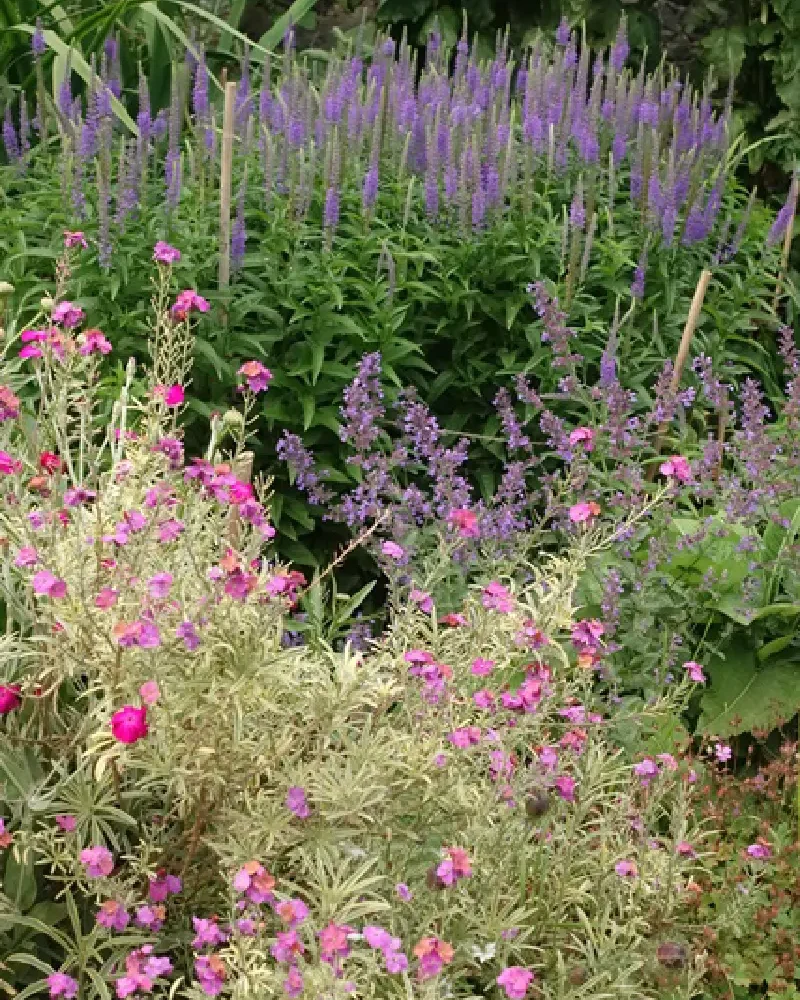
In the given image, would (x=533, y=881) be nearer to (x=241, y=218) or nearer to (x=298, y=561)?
(x=298, y=561)

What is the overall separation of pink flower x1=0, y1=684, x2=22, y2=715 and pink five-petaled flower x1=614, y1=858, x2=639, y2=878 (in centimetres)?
92

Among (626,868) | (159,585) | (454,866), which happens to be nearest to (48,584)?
(159,585)

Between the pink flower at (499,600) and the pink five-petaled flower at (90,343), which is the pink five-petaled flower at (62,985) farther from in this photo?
the pink five-petaled flower at (90,343)

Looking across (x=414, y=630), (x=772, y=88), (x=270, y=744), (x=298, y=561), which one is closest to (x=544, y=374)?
(x=298, y=561)

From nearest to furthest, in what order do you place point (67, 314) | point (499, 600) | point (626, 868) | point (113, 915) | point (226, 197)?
point (113, 915) < point (626, 868) < point (499, 600) < point (67, 314) < point (226, 197)

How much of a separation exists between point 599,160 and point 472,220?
715 millimetres

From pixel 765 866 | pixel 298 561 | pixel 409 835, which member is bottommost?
pixel 298 561

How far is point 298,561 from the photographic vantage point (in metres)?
3.67

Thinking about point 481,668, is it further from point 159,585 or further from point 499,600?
point 159,585

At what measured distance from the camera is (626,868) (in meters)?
2.18

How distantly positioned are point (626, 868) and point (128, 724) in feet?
2.65

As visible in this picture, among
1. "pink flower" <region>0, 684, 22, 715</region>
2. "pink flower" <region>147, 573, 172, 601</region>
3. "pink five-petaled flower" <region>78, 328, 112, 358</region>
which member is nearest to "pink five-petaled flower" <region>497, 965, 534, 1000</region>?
"pink flower" <region>147, 573, 172, 601</region>

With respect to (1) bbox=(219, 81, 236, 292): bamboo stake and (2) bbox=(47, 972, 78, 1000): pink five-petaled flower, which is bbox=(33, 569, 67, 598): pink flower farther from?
(1) bbox=(219, 81, 236, 292): bamboo stake

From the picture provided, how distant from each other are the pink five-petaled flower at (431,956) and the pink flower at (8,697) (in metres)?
0.69
